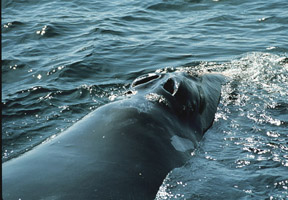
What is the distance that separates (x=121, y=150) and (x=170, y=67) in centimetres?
745

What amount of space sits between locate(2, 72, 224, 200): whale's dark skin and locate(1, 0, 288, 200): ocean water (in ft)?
0.96

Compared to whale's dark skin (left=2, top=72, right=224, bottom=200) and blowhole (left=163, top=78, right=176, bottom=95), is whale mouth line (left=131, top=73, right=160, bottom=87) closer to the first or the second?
whale's dark skin (left=2, top=72, right=224, bottom=200)

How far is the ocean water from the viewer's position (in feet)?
19.1

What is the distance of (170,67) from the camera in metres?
12.1

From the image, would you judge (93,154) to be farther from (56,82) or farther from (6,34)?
(6,34)

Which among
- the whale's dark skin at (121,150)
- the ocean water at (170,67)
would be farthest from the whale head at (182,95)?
the ocean water at (170,67)

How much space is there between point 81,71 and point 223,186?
24.8ft

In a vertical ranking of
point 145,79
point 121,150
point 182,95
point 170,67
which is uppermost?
point 145,79

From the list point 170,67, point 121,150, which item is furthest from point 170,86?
point 170,67

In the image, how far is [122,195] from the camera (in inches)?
163

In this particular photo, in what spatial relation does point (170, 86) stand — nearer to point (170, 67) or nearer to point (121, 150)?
point (121, 150)

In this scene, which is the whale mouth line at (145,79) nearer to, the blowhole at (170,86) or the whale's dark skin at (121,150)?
the whale's dark skin at (121,150)

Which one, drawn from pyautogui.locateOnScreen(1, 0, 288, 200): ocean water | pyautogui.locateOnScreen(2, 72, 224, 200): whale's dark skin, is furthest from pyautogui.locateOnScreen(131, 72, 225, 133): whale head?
pyautogui.locateOnScreen(1, 0, 288, 200): ocean water

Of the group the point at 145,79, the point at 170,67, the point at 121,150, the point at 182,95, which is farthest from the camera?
the point at 170,67
